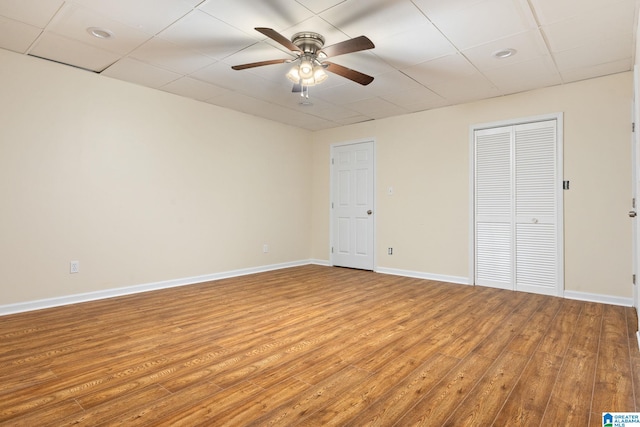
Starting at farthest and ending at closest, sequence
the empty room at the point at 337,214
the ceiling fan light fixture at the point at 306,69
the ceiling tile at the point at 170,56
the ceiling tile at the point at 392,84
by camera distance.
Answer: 1. the ceiling tile at the point at 392,84
2. the ceiling tile at the point at 170,56
3. the ceiling fan light fixture at the point at 306,69
4. the empty room at the point at 337,214

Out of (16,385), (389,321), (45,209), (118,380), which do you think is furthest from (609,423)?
(45,209)

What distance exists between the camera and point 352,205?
602cm

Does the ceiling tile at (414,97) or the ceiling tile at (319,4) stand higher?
the ceiling tile at (414,97)

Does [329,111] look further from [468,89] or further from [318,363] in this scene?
[318,363]

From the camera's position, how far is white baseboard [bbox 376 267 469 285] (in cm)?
477

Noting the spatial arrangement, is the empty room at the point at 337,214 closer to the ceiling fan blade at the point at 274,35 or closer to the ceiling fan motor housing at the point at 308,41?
the ceiling fan motor housing at the point at 308,41

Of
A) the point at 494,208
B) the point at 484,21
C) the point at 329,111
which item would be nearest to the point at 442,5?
the point at 484,21

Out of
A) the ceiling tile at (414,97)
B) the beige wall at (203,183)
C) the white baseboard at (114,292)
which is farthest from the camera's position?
the ceiling tile at (414,97)

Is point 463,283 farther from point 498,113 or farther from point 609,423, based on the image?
point 609,423

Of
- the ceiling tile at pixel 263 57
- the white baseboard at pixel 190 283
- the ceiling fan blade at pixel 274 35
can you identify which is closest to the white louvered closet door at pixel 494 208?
the white baseboard at pixel 190 283

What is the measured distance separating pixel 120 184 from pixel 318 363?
3279 mm

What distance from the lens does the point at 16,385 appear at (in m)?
1.92

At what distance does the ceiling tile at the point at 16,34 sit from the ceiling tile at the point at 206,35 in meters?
1.10

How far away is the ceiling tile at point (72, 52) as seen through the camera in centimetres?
308
